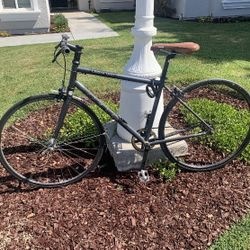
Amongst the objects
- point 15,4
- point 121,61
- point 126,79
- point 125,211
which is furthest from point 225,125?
point 15,4

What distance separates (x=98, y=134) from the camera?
10.5ft

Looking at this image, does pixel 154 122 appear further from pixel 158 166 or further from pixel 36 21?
pixel 36 21

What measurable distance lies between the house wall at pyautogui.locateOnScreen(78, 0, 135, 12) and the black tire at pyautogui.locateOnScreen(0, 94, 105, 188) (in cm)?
1282

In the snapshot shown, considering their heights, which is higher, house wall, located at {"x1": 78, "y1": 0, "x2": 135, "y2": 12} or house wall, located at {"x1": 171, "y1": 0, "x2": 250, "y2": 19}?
house wall, located at {"x1": 171, "y1": 0, "x2": 250, "y2": 19}

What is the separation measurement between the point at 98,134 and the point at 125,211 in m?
0.72

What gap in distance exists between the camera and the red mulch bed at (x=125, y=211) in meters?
Answer: 2.69

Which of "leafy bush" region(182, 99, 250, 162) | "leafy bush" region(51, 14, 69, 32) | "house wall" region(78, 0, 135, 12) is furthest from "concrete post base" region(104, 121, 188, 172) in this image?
"house wall" region(78, 0, 135, 12)

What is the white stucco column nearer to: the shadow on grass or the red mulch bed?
the red mulch bed

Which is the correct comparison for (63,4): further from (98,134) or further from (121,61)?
(98,134)

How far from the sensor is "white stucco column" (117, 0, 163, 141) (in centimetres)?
312

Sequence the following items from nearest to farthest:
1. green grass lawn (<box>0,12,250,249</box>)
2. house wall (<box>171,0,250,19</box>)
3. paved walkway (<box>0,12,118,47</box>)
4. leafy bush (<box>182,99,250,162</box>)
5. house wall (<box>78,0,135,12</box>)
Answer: leafy bush (<box>182,99,250,162</box>), green grass lawn (<box>0,12,250,249</box>), paved walkway (<box>0,12,118,47</box>), house wall (<box>171,0,250,19</box>), house wall (<box>78,0,135,12</box>)

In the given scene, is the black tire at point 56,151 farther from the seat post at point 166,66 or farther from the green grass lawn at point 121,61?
the green grass lawn at point 121,61

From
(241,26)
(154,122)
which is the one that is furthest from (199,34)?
(154,122)

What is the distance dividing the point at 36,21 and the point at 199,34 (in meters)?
5.00
